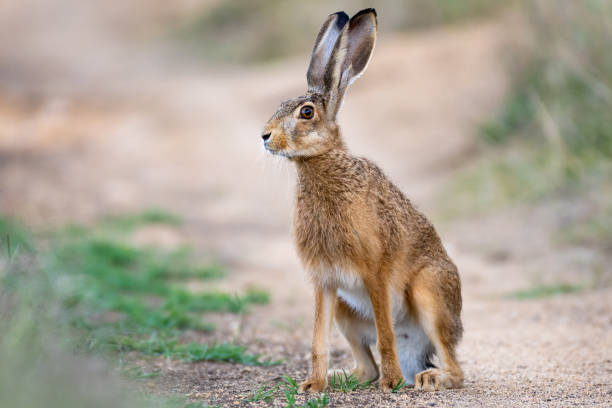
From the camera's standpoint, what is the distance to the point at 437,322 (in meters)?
3.89

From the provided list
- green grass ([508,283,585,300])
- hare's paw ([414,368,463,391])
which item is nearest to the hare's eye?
hare's paw ([414,368,463,391])

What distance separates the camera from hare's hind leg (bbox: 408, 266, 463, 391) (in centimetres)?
387

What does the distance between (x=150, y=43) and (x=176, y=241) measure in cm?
2572

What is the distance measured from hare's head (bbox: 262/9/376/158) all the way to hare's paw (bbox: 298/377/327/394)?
3.83 feet

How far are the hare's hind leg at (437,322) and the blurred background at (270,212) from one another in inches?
5.1

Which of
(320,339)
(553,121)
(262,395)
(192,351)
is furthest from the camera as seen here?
(553,121)

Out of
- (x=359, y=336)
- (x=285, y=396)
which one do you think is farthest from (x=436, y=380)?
(x=285, y=396)

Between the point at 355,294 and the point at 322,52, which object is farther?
the point at 322,52

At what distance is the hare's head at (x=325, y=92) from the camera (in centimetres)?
386

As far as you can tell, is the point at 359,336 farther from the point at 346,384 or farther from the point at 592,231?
the point at 592,231

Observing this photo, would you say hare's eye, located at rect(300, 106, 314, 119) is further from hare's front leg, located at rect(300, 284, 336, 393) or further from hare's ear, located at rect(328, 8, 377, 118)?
hare's front leg, located at rect(300, 284, 336, 393)

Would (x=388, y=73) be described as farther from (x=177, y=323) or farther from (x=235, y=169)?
(x=177, y=323)

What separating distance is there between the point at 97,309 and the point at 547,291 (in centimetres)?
371

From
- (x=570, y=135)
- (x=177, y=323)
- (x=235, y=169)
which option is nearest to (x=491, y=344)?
(x=177, y=323)
